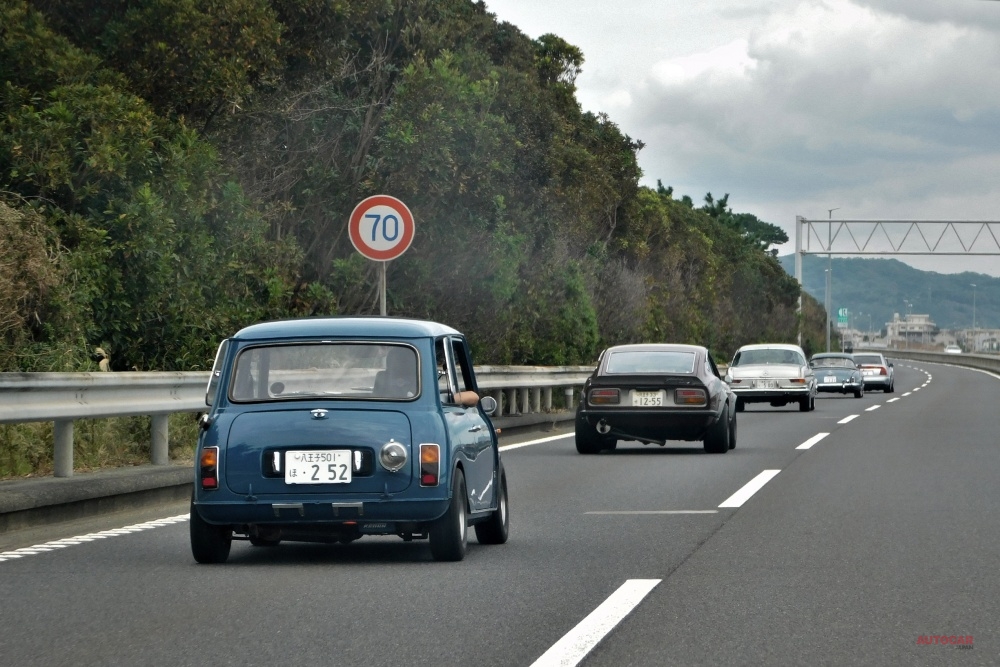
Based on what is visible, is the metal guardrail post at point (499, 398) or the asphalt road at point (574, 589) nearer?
the asphalt road at point (574, 589)

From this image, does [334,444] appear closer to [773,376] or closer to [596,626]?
[596,626]

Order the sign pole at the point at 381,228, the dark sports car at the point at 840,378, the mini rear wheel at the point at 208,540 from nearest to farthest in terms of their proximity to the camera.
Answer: the mini rear wheel at the point at 208,540, the sign pole at the point at 381,228, the dark sports car at the point at 840,378

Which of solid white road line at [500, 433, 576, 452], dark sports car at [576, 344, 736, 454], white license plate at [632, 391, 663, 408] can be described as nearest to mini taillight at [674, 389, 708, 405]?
dark sports car at [576, 344, 736, 454]

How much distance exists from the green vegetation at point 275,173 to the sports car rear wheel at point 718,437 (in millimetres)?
6070

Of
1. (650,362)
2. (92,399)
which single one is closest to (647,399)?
(650,362)

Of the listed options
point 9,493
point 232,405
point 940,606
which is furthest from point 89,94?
point 940,606

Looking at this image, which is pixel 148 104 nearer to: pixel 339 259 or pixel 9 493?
pixel 339 259

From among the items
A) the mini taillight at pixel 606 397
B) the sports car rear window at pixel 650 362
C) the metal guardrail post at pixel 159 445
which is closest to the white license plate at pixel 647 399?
the mini taillight at pixel 606 397

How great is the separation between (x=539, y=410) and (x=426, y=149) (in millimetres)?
5474

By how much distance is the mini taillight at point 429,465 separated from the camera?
30.0 feet

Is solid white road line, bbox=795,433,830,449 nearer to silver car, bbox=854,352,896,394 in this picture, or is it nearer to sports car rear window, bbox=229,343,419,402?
sports car rear window, bbox=229,343,419,402

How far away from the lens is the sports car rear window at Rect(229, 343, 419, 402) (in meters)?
9.44

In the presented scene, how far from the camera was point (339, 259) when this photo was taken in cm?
2564

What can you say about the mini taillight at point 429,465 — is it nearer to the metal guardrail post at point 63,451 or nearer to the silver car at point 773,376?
the metal guardrail post at point 63,451
